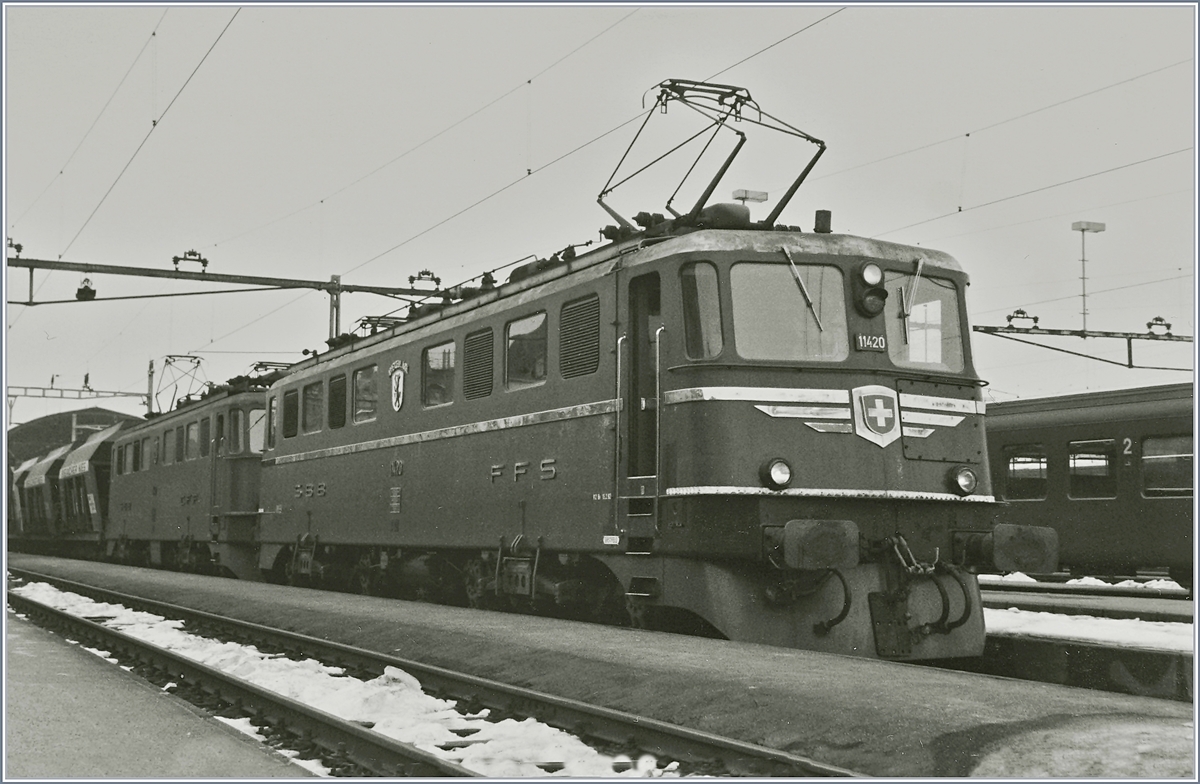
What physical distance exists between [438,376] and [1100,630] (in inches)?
282

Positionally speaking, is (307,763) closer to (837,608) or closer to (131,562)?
(837,608)

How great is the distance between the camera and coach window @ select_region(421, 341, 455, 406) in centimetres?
1416

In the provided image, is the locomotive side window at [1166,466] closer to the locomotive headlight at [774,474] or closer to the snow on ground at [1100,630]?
the snow on ground at [1100,630]

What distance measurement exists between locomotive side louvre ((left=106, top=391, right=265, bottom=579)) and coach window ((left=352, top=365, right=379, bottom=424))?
5689 mm

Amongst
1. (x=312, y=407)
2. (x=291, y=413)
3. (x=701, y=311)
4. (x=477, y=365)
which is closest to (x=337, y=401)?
(x=312, y=407)

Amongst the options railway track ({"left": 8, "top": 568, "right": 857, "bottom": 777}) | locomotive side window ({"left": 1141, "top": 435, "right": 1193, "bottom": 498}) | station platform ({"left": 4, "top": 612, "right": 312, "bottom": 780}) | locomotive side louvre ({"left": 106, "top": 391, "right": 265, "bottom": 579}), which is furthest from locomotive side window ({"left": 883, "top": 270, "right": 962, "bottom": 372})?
locomotive side louvre ({"left": 106, "top": 391, "right": 265, "bottom": 579})

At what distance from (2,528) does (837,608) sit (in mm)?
6092

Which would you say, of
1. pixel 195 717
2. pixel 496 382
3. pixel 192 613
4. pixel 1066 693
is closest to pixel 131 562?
pixel 192 613

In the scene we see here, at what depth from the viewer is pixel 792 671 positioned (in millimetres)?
8180

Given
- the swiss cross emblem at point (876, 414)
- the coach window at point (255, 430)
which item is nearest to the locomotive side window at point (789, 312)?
the swiss cross emblem at point (876, 414)

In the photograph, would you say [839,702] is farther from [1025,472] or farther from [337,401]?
[1025,472]

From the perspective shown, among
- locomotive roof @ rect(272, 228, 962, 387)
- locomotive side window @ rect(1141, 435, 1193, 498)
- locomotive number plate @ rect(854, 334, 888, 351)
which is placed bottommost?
locomotive side window @ rect(1141, 435, 1193, 498)

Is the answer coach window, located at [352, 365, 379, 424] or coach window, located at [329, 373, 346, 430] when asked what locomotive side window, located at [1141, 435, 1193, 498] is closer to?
coach window, located at [352, 365, 379, 424]

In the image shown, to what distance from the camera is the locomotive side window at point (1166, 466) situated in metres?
17.2
